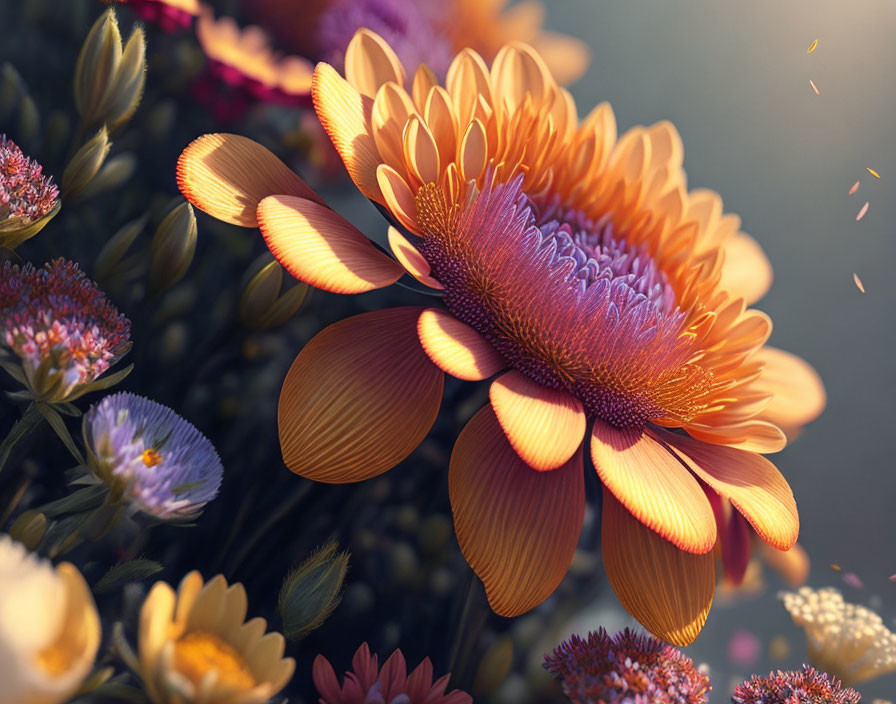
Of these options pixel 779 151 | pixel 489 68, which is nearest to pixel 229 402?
pixel 489 68

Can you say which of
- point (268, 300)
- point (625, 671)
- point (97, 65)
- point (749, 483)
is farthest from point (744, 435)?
point (97, 65)

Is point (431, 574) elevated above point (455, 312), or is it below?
below

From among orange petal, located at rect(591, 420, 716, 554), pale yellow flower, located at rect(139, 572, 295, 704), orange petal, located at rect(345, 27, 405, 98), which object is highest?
orange petal, located at rect(345, 27, 405, 98)


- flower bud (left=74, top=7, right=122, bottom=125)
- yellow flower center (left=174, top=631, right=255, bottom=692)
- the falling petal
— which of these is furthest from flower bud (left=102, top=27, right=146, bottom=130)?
the falling petal

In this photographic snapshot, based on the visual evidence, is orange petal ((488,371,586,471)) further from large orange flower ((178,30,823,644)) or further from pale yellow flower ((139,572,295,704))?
pale yellow flower ((139,572,295,704))

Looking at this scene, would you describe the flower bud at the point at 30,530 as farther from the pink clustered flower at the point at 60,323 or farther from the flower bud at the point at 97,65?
the flower bud at the point at 97,65

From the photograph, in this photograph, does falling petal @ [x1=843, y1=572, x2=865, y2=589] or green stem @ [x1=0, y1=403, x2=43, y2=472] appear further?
falling petal @ [x1=843, y1=572, x2=865, y2=589]

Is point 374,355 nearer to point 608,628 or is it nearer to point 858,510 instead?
point 608,628

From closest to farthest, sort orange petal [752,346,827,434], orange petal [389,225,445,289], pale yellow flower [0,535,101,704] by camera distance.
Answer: pale yellow flower [0,535,101,704]
orange petal [389,225,445,289]
orange petal [752,346,827,434]
